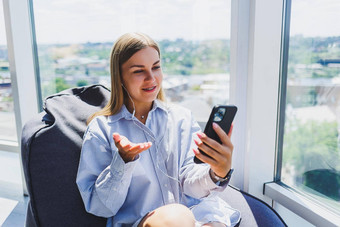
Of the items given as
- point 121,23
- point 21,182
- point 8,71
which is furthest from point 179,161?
point 21,182

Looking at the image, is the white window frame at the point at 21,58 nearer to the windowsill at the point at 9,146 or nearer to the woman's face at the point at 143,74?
the windowsill at the point at 9,146

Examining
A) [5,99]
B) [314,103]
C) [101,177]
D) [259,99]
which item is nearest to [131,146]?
[101,177]

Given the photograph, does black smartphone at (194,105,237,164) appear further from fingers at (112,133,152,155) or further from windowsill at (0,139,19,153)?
windowsill at (0,139,19,153)

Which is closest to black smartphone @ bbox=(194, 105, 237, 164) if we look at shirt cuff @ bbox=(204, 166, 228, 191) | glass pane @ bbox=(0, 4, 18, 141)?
shirt cuff @ bbox=(204, 166, 228, 191)

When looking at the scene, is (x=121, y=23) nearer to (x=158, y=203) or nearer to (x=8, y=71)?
(x=8, y=71)

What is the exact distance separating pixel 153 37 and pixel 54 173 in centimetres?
100

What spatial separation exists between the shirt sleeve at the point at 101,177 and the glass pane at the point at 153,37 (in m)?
0.79

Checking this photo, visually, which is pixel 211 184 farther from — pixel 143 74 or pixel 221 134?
pixel 143 74

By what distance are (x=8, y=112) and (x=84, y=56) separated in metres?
0.78

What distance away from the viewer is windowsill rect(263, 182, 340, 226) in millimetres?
1255

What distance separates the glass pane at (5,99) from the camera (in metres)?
2.13

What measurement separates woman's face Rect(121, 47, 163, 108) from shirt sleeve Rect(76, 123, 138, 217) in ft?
0.70

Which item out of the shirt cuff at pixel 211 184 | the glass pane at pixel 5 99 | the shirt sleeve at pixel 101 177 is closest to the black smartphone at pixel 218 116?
the shirt cuff at pixel 211 184

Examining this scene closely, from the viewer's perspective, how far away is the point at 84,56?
206cm
